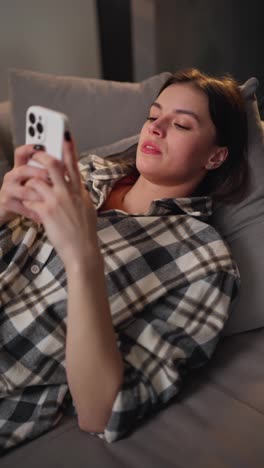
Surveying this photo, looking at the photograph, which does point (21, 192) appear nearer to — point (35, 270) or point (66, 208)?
point (66, 208)

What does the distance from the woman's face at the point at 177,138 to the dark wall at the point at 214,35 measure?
3.40 feet

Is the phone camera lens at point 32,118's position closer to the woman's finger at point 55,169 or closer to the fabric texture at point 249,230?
the woman's finger at point 55,169

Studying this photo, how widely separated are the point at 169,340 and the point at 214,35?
4.96 feet

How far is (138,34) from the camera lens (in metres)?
2.09

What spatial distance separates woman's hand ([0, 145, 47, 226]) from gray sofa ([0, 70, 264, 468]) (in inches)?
16.4

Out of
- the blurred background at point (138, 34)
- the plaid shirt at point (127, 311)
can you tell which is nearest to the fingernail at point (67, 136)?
the plaid shirt at point (127, 311)

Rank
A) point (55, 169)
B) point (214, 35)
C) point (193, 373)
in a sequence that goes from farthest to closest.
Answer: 1. point (214, 35)
2. point (193, 373)
3. point (55, 169)

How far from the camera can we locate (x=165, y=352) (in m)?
0.92

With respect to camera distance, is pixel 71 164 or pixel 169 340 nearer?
pixel 71 164

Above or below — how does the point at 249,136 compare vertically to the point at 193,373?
above

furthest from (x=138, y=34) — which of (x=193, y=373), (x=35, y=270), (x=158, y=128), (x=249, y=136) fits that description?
(x=193, y=373)

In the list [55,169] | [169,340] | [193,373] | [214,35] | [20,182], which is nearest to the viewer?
[55,169]

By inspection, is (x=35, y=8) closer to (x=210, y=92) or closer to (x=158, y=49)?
(x=158, y=49)

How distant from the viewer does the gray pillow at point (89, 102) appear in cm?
145
